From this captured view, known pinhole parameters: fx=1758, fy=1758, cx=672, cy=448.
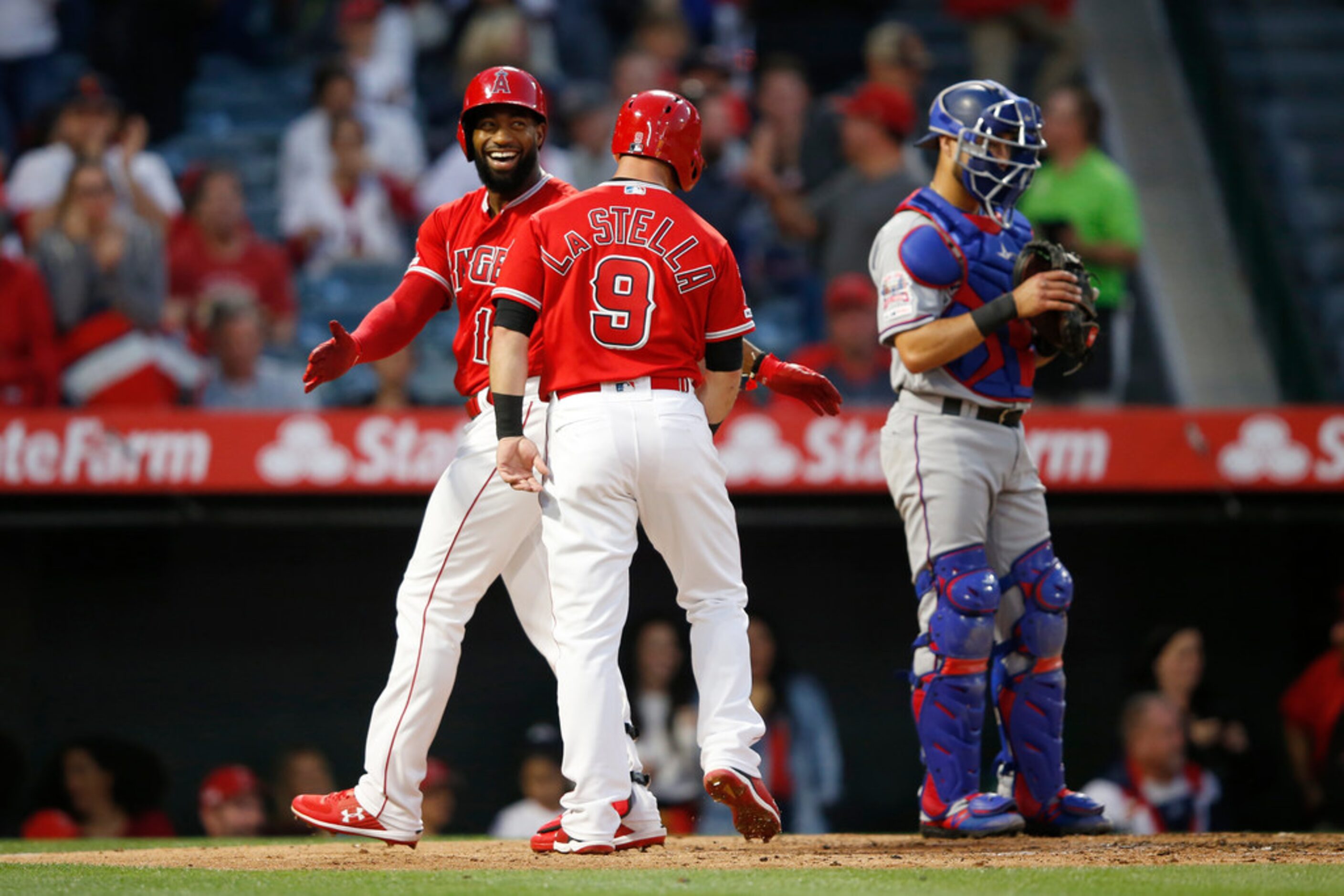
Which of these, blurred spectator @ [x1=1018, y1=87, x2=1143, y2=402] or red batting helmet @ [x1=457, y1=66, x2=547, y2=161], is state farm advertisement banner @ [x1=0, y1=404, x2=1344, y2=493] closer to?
blurred spectator @ [x1=1018, y1=87, x2=1143, y2=402]

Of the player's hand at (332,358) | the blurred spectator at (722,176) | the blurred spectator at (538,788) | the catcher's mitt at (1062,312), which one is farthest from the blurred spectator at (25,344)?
the catcher's mitt at (1062,312)

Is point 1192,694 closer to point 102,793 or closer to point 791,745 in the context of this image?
point 791,745

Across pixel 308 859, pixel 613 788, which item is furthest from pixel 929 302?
pixel 308 859

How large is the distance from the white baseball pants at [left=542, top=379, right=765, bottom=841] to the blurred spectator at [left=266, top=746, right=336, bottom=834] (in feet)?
12.6

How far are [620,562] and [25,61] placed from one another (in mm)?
6780

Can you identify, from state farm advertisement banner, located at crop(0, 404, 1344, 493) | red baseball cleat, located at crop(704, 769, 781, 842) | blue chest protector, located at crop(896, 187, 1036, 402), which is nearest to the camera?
red baseball cleat, located at crop(704, 769, 781, 842)

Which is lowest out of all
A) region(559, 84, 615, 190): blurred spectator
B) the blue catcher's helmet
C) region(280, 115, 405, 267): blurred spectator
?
the blue catcher's helmet

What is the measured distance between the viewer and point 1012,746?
15.9ft

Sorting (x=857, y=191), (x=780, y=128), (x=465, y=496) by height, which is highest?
(x=780, y=128)

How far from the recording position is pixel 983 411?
4.81 metres

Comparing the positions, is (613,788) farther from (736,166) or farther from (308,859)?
(736,166)

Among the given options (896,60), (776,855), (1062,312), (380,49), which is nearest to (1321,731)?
(1062,312)

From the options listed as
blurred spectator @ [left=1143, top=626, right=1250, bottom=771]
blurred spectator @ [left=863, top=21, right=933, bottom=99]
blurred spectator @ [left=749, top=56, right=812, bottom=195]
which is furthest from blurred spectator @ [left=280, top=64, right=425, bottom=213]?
blurred spectator @ [left=1143, top=626, right=1250, bottom=771]

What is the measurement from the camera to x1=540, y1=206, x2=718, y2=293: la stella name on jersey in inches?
161
